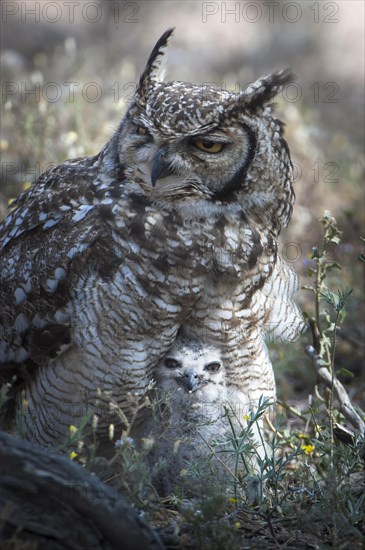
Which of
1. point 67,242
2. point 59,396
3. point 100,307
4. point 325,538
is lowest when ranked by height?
point 325,538

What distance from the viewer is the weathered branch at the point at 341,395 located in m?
Result: 3.70

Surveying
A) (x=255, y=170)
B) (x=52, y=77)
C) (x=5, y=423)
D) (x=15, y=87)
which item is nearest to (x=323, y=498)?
(x=255, y=170)

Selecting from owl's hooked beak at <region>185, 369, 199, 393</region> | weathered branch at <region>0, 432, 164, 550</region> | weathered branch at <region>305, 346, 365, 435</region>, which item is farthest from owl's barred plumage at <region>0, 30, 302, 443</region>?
weathered branch at <region>0, 432, 164, 550</region>

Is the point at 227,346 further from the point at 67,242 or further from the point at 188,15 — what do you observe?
the point at 188,15

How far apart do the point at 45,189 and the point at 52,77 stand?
13.8 feet

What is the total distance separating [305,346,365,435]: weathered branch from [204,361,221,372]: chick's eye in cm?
51

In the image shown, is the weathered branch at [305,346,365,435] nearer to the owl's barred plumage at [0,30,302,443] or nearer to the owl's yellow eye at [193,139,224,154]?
the owl's barred plumage at [0,30,302,443]

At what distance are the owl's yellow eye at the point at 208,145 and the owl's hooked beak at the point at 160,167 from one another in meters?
0.15

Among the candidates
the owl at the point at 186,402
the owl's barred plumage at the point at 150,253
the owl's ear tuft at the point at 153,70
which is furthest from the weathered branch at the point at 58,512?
the owl's ear tuft at the point at 153,70

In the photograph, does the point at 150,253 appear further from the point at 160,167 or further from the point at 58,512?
the point at 58,512

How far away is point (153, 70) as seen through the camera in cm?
362

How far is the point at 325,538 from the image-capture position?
2.86 m

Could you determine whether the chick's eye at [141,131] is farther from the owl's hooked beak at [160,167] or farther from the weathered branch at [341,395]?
the weathered branch at [341,395]

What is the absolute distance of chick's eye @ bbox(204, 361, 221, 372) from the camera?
142 inches
